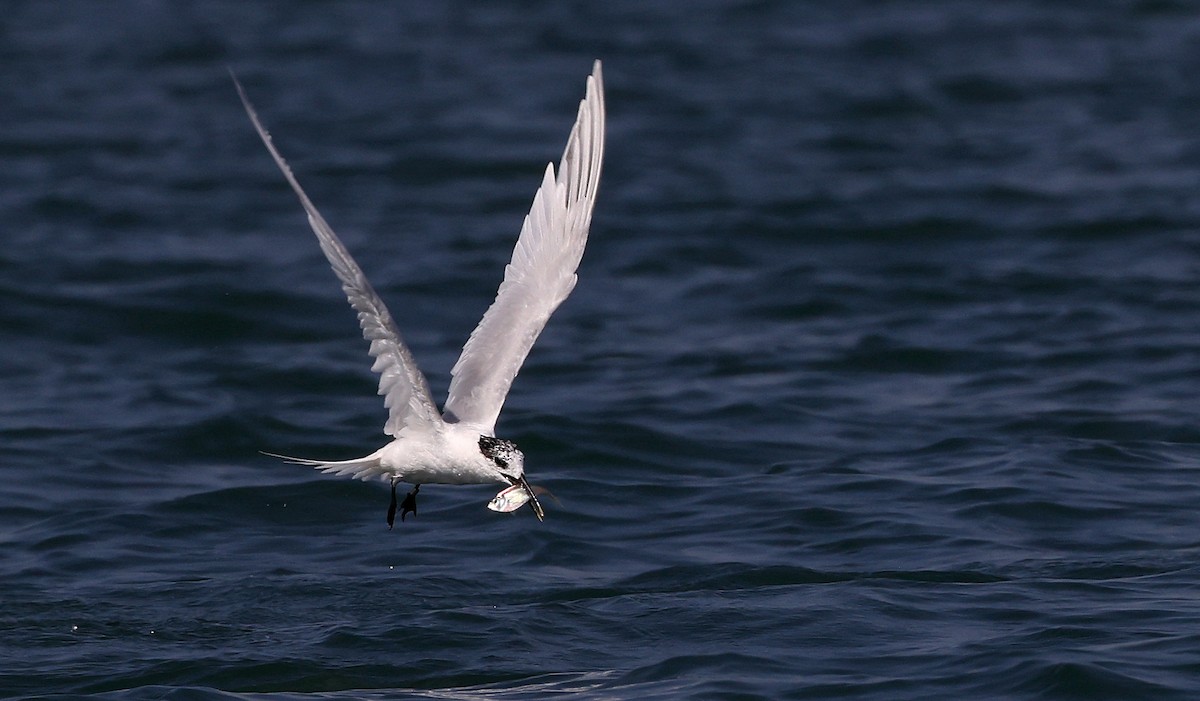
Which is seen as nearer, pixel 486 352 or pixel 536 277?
pixel 486 352

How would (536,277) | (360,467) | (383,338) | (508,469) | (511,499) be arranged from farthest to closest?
(536,277), (360,467), (511,499), (508,469), (383,338)

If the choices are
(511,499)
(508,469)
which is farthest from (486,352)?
(508,469)

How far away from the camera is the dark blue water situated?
7.67 meters

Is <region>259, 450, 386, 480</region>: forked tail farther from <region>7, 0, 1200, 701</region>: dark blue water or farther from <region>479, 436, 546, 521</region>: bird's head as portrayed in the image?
<region>7, 0, 1200, 701</region>: dark blue water

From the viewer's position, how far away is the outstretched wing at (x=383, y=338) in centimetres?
656

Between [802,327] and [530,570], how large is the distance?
4.88 m

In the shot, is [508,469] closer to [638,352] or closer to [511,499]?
[511,499]

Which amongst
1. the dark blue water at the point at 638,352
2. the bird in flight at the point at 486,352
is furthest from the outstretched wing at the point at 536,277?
the dark blue water at the point at 638,352

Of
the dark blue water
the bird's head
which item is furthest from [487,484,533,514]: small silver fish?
the dark blue water

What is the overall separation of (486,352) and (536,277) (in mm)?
471

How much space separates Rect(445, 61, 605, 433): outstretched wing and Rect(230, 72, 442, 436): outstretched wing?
0.42 metres

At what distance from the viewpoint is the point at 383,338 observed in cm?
701

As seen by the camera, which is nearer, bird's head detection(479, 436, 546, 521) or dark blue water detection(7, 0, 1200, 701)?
bird's head detection(479, 436, 546, 521)

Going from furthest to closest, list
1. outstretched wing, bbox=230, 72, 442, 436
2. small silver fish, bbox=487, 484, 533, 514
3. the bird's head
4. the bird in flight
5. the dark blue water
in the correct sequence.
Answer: the dark blue water < small silver fish, bbox=487, 484, 533, 514 < the bird's head < the bird in flight < outstretched wing, bbox=230, 72, 442, 436
